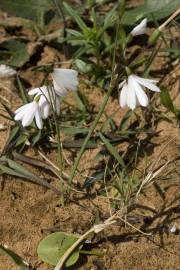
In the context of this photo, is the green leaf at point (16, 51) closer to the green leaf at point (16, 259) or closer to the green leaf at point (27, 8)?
the green leaf at point (27, 8)

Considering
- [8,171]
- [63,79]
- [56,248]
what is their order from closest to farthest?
[63,79] < [56,248] < [8,171]

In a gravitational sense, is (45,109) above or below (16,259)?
above

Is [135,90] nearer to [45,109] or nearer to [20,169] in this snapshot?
[45,109]

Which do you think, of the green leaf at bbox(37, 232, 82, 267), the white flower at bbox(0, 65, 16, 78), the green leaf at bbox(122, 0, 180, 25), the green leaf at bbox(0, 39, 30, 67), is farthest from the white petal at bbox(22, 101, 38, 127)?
the green leaf at bbox(122, 0, 180, 25)

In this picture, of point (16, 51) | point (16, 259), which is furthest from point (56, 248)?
point (16, 51)

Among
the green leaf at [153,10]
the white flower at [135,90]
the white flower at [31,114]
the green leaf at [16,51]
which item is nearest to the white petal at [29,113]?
the white flower at [31,114]

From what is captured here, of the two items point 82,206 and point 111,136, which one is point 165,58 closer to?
point 111,136

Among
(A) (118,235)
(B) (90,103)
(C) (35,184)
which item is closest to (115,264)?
(A) (118,235)
